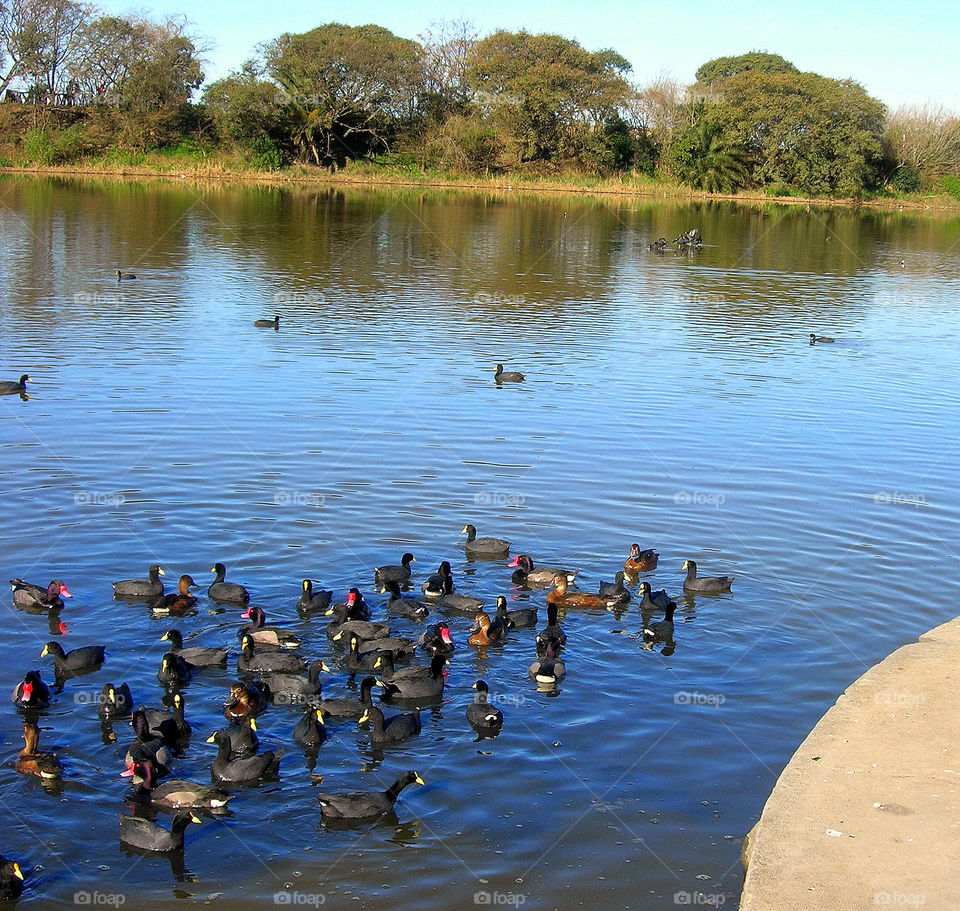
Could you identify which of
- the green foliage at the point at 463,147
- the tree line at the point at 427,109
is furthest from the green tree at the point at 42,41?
the green foliage at the point at 463,147

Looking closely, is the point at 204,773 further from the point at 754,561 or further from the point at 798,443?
the point at 798,443

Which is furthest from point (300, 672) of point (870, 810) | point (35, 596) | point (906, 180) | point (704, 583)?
point (906, 180)

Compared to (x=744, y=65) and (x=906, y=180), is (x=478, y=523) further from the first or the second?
(x=744, y=65)

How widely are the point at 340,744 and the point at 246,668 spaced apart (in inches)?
58.0

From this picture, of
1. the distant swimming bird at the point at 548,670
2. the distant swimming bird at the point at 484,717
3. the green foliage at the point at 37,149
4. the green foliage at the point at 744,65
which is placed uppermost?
the green foliage at the point at 744,65

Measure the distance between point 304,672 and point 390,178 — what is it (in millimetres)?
79477

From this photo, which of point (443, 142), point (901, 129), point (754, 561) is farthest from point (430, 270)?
point (901, 129)

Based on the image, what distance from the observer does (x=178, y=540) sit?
13.8 m

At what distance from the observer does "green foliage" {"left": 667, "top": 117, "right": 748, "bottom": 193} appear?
288 feet

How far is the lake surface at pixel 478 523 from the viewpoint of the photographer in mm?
8109

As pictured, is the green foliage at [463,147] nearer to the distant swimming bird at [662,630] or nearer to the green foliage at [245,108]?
the green foliage at [245,108]

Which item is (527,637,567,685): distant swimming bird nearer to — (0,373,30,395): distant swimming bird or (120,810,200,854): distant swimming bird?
(120,810,200,854): distant swimming bird

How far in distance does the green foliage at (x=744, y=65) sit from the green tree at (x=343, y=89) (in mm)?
50706

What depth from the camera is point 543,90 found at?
87.2 metres
